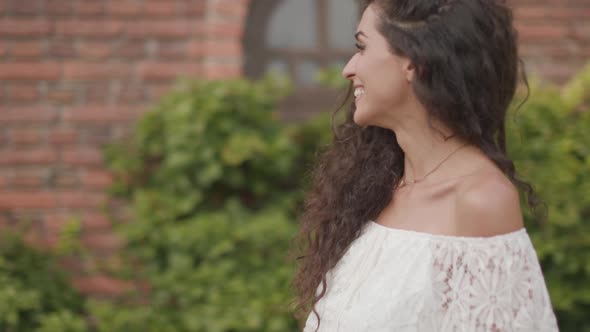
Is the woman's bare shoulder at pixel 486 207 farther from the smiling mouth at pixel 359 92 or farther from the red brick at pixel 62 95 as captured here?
the red brick at pixel 62 95

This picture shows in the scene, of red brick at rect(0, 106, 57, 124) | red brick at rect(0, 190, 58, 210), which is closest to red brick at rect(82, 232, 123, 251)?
red brick at rect(0, 190, 58, 210)

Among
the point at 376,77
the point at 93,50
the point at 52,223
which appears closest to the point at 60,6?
the point at 93,50

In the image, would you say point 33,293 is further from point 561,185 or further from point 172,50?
point 561,185

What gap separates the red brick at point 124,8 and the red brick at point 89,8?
0.04 meters

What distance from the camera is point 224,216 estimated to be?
390 cm

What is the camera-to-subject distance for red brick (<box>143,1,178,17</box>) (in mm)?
4195

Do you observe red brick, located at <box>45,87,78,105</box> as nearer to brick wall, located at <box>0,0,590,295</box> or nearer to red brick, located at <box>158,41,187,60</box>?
brick wall, located at <box>0,0,590,295</box>

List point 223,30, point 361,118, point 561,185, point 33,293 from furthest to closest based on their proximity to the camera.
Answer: point 223,30 → point 561,185 → point 33,293 → point 361,118

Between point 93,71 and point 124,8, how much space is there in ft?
1.18

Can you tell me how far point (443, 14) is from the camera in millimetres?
1806

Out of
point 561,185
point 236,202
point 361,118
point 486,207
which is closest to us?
point 486,207

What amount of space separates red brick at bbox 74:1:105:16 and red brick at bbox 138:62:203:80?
38 centimetres

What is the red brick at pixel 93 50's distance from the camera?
416cm

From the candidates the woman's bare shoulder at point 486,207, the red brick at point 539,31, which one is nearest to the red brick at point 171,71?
the red brick at point 539,31
